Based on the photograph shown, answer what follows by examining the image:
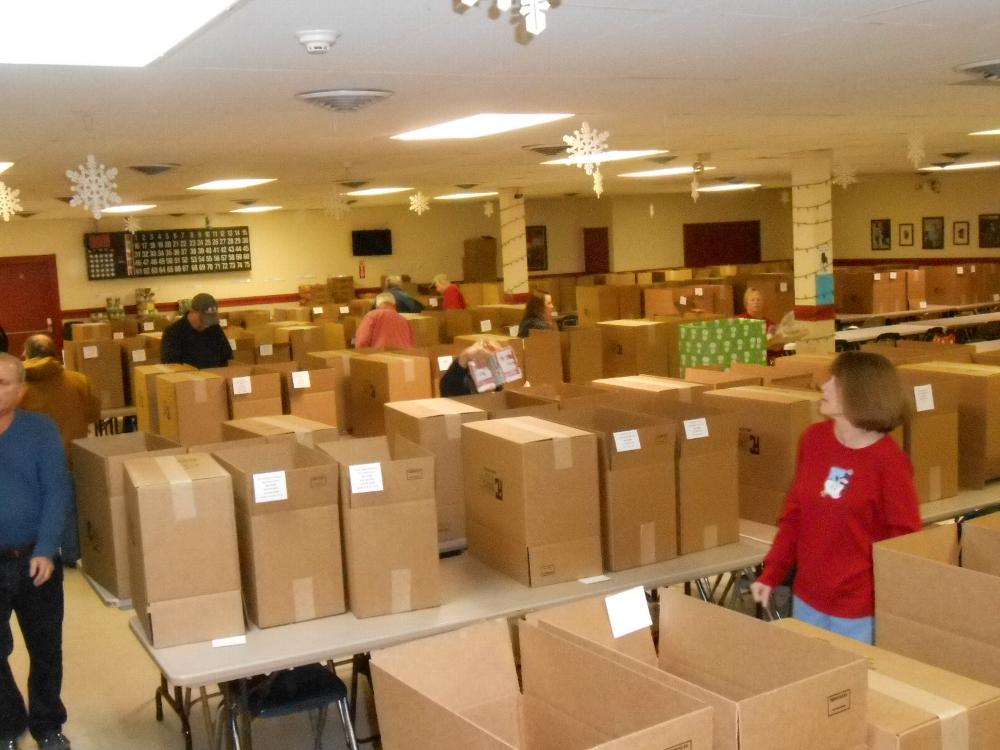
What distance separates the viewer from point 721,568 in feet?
11.3

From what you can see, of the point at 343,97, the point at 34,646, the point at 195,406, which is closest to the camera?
the point at 34,646

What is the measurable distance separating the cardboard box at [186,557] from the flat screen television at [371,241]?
1303 centimetres

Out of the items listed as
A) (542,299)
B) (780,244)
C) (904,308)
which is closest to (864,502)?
(542,299)

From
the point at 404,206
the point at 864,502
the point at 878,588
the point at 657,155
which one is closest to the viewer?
the point at 878,588

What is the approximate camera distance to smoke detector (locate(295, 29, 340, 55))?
303 cm

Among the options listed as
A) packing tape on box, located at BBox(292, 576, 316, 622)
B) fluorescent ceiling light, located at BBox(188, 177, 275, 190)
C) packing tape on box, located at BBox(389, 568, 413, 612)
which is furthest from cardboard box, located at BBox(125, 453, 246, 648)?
fluorescent ceiling light, located at BBox(188, 177, 275, 190)

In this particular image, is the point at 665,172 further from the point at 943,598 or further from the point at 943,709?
the point at 943,709

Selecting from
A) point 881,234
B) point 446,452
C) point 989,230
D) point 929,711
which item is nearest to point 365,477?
point 446,452

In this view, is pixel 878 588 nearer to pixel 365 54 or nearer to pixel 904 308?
pixel 365 54

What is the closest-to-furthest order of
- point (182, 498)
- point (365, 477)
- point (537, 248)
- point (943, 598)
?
point (943, 598)
point (182, 498)
point (365, 477)
point (537, 248)

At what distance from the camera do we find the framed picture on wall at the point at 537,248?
17.1m

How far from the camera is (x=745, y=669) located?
2041mm

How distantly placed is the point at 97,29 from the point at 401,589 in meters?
1.94

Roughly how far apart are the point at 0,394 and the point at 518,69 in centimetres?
219
